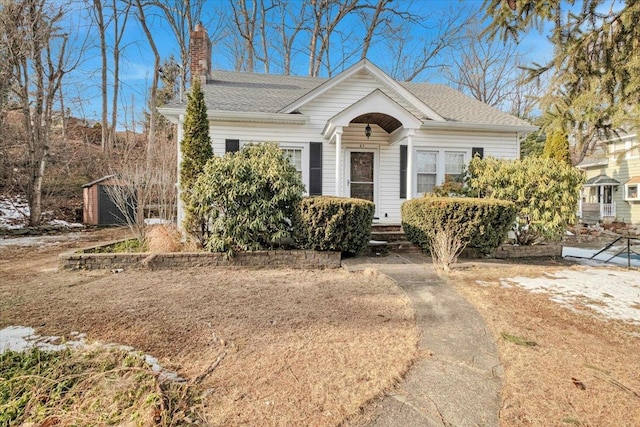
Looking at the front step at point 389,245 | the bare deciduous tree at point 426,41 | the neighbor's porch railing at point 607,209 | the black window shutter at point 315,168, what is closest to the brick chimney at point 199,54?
the black window shutter at point 315,168

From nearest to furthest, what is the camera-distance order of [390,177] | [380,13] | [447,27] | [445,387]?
1. [445,387]
2. [390,177]
3. [380,13]
4. [447,27]

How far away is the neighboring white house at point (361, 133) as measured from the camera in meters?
8.62

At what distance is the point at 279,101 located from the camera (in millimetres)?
9555

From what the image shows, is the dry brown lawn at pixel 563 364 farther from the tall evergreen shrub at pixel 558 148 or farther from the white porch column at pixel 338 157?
the tall evergreen shrub at pixel 558 148

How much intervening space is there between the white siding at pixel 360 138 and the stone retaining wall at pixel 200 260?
3327 mm

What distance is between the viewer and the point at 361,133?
30.9ft

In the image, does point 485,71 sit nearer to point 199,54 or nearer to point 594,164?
point 594,164

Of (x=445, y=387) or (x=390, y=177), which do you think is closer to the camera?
(x=445, y=387)

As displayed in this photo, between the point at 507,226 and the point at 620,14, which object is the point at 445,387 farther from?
the point at 507,226

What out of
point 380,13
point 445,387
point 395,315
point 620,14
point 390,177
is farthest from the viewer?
point 380,13

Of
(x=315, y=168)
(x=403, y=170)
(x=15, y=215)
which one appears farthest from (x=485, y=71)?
(x=15, y=215)

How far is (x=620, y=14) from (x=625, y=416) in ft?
13.9

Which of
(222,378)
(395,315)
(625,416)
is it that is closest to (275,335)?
(222,378)

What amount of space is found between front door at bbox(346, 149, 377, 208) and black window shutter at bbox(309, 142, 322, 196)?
0.97 m
